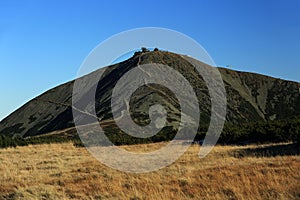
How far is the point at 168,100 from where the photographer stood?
385 ft

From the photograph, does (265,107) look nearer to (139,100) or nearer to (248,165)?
(139,100)

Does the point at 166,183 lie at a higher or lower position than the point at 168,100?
lower

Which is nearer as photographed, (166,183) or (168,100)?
(166,183)

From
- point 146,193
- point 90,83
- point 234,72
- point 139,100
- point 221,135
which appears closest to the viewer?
point 146,193

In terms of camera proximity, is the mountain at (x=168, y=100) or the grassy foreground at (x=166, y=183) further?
the mountain at (x=168, y=100)

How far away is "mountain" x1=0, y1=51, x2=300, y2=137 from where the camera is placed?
4860 inches

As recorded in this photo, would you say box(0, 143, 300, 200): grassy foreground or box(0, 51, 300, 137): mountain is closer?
box(0, 143, 300, 200): grassy foreground

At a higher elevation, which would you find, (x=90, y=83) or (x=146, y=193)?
(x=90, y=83)

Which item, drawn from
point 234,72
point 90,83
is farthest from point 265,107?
point 90,83

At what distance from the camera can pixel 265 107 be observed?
166250 mm

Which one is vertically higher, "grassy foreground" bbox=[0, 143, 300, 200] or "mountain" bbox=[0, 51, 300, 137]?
"mountain" bbox=[0, 51, 300, 137]

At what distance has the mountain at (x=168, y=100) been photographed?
405 feet

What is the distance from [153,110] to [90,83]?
69.3 m

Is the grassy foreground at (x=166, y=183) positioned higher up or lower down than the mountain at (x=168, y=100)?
lower down
